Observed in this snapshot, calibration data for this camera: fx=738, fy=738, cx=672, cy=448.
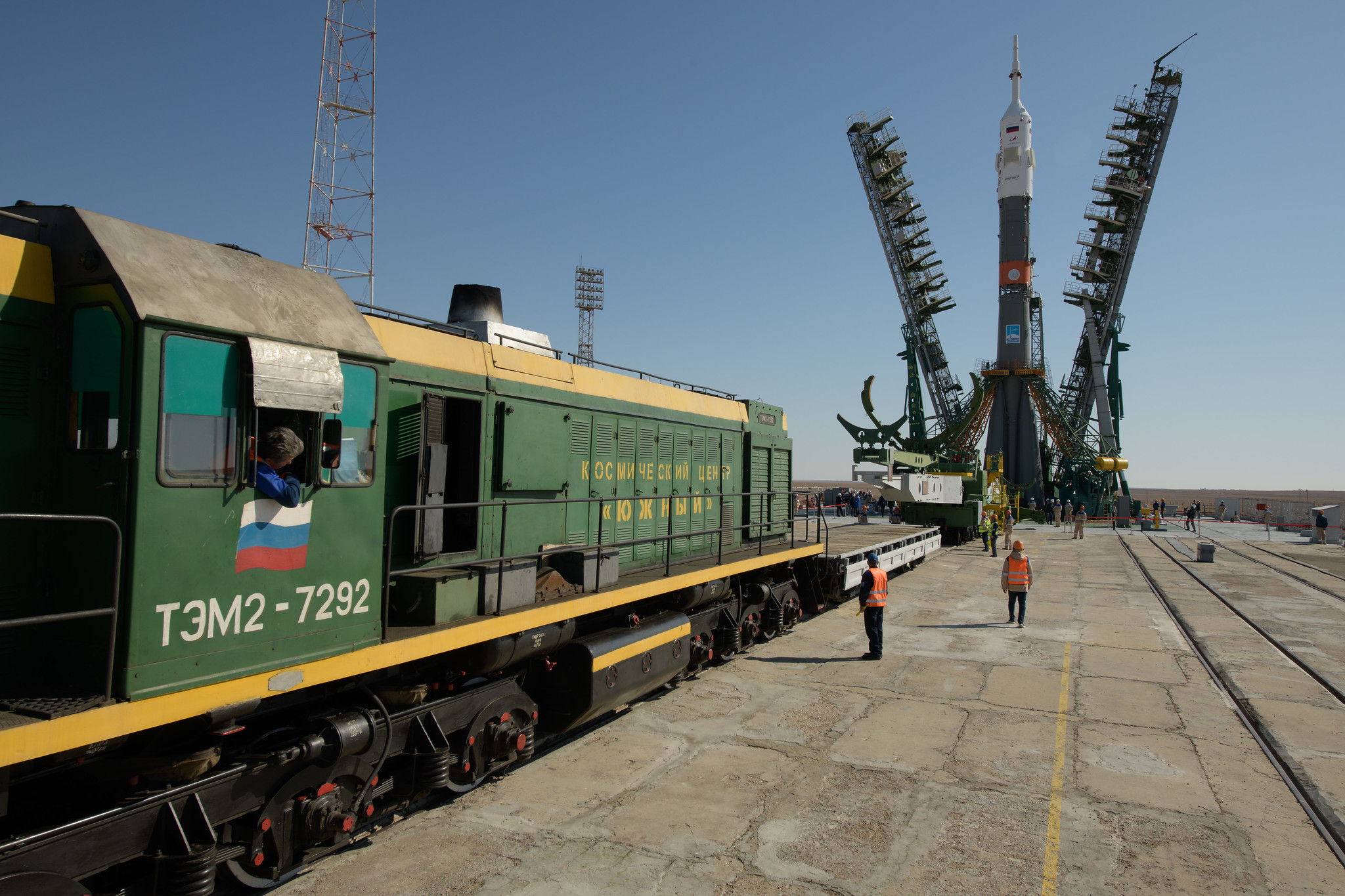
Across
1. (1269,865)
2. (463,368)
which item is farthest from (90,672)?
(1269,865)

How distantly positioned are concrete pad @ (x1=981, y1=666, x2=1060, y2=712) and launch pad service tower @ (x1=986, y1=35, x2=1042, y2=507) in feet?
137

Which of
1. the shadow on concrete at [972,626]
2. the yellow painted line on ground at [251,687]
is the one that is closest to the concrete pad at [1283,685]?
the shadow on concrete at [972,626]

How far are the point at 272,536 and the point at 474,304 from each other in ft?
15.7

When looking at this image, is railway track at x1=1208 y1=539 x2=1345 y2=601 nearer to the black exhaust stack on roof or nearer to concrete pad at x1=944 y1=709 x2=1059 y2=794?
concrete pad at x1=944 y1=709 x2=1059 y2=794

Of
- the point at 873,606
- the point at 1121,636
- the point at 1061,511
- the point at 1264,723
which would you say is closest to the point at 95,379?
the point at 873,606

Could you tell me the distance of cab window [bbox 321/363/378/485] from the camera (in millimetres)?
4543

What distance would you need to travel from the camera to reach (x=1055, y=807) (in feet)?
20.1

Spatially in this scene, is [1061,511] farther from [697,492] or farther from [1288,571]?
[697,492]

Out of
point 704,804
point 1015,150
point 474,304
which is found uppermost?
point 1015,150

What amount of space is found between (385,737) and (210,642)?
1607 mm

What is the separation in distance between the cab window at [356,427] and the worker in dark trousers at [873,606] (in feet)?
26.5

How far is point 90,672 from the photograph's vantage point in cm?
362

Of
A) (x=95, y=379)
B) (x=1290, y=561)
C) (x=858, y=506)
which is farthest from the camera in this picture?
(x=858, y=506)

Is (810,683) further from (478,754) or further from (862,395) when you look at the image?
(862,395)
